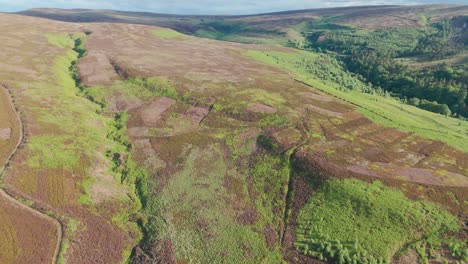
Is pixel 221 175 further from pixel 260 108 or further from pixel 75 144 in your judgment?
pixel 260 108

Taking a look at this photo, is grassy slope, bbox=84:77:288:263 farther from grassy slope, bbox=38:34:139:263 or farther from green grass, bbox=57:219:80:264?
green grass, bbox=57:219:80:264

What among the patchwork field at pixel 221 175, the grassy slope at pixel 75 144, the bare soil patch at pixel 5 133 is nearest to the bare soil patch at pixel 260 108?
the patchwork field at pixel 221 175

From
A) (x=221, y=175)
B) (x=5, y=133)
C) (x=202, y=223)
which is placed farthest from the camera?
(x=5, y=133)

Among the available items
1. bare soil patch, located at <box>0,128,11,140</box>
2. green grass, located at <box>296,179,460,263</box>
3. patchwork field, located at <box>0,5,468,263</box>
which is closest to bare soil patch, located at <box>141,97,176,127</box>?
patchwork field, located at <box>0,5,468,263</box>

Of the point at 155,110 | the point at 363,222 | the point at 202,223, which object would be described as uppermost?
the point at 155,110

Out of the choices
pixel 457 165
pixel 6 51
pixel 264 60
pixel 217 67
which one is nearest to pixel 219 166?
pixel 457 165

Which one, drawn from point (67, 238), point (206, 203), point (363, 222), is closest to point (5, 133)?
point (67, 238)

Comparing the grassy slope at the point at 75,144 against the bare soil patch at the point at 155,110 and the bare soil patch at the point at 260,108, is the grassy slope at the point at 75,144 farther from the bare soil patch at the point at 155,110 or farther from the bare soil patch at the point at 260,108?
the bare soil patch at the point at 260,108
